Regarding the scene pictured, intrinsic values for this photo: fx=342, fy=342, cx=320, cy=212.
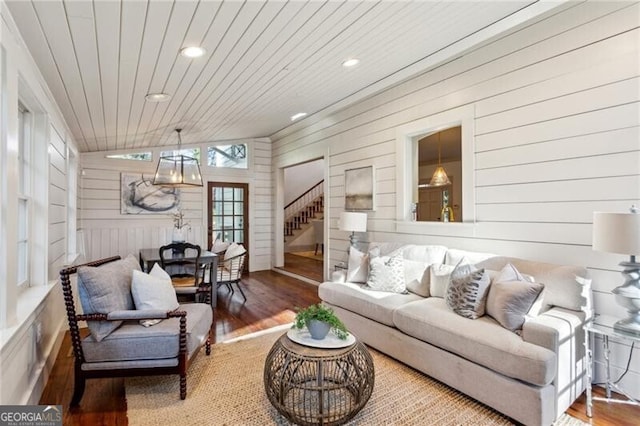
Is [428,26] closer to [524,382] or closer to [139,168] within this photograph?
[524,382]

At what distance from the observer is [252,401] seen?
7.84 ft

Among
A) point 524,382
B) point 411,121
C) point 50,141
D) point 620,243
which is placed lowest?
point 524,382

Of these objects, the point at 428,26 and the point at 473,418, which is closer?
the point at 473,418

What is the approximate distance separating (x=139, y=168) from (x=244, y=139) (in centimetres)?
214

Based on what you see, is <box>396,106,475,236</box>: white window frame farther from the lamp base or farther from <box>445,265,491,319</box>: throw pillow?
the lamp base

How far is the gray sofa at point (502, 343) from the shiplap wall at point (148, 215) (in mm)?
4628

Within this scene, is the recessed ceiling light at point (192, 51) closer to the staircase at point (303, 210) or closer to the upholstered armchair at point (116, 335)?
the upholstered armchair at point (116, 335)

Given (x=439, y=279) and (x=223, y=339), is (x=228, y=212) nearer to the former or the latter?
(x=223, y=339)

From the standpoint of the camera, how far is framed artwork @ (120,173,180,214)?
6277 mm

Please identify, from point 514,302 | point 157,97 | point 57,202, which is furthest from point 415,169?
point 57,202

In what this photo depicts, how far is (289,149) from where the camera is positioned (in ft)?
22.6

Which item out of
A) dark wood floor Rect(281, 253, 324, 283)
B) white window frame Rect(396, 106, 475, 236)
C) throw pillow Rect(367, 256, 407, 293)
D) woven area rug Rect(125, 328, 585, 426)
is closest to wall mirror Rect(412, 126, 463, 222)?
white window frame Rect(396, 106, 475, 236)

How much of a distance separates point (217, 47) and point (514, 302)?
285cm

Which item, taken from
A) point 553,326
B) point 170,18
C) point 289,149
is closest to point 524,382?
point 553,326
